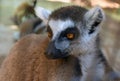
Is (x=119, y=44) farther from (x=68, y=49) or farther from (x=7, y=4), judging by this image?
(x=7, y=4)

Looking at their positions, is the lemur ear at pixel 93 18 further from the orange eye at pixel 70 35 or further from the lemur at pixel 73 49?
the orange eye at pixel 70 35

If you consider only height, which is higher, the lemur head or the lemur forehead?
the lemur forehead

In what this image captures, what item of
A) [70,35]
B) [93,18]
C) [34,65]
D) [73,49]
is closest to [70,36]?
[70,35]

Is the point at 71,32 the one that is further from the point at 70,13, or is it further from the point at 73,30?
the point at 70,13

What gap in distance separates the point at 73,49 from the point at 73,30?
0.55ft

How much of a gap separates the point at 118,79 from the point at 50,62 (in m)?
0.62

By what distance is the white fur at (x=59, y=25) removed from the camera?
3190 millimetres

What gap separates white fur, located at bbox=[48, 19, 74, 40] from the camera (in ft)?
10.5

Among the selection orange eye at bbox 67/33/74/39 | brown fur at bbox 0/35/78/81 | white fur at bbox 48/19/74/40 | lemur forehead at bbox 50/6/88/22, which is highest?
lemur forehead at bbox 50/6/88/22

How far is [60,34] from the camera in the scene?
10.4 feet

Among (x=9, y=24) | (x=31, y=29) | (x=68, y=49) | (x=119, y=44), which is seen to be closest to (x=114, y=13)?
(x=119, y=44)

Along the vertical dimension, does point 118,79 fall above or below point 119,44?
below

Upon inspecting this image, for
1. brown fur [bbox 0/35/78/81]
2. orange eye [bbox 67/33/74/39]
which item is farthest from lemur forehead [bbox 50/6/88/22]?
brown fur [bbox 0/35/78/81]

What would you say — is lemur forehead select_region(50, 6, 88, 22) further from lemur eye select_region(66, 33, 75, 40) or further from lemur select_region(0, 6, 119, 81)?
lemur eye select_region(66, 33, 75, 40)
